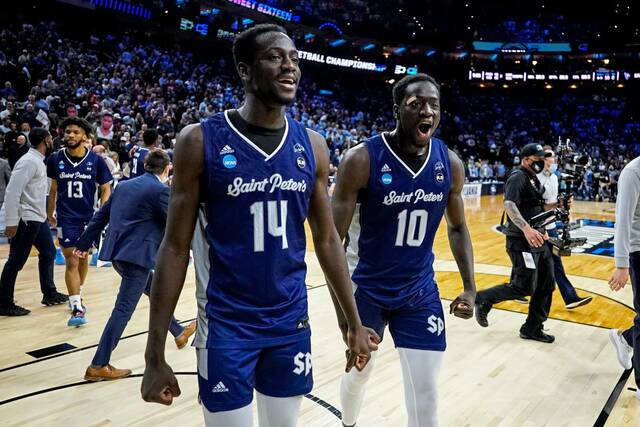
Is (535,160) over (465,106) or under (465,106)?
under

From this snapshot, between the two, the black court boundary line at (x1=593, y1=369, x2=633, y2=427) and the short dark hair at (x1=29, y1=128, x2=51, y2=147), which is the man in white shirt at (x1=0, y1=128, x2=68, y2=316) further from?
the black court boundary line at (x1=593, y1=369, x2=633, y2=427)

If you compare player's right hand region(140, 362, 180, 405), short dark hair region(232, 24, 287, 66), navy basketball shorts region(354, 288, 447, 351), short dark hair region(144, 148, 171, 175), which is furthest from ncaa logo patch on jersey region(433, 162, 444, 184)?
short dark hair region(144, 148, 171, 175)

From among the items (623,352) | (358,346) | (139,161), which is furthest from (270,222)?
(139,161)

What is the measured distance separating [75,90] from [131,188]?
38.0 ft

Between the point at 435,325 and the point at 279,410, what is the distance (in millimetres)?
1029

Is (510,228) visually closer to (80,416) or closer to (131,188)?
(131,188)

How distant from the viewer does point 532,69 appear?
3606 cm

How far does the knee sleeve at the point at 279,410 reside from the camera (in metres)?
1.78

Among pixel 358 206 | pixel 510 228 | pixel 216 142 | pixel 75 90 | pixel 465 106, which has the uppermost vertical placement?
pixel 465 106

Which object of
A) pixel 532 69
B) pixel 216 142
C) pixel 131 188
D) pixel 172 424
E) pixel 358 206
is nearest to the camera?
pixel 216 142

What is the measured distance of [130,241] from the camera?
3781 mm

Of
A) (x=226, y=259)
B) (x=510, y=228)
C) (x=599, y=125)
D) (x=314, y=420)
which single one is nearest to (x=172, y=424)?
(x=314, y=420)

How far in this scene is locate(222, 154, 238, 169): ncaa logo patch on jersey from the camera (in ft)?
5.64

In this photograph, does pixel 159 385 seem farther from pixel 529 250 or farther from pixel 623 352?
pixel 529 250
